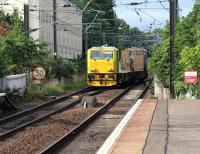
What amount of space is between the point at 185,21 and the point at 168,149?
74.3ft

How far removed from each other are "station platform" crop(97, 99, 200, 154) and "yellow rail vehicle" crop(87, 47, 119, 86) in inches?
935

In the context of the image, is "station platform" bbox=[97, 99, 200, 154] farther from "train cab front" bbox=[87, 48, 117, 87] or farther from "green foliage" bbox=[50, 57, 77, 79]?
"green foliage" bbox=[50, 57, 77, 79]

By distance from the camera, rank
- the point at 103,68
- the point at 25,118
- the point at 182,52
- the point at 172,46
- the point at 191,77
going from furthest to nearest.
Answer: the point at 103,68 < the point at 172,46 < the point at 182,52 < the point at 191,77 < the point at 25,118

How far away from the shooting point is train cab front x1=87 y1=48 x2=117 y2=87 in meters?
45.0

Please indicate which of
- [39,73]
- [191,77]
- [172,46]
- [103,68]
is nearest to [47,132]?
[191,77]

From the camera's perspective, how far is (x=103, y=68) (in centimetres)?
4525

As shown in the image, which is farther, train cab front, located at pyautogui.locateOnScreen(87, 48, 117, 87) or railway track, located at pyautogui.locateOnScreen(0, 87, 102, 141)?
train cab front, located at pyautogui.locateOnScreen(87, 48, 117, 87)

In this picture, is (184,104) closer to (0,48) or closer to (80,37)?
(0,48)

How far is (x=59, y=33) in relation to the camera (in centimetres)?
8512

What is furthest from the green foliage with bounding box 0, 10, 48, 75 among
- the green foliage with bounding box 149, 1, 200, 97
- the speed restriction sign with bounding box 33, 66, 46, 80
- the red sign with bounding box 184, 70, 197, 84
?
the red sign with bounding box 184, 70, 197, 84

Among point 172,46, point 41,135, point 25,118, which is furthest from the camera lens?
point 172,46

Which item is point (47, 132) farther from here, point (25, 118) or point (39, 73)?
point (39, 73)

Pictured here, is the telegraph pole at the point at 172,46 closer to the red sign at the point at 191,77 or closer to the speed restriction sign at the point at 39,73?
the red sign at the point at 191,77

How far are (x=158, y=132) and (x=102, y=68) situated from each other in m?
31.5
